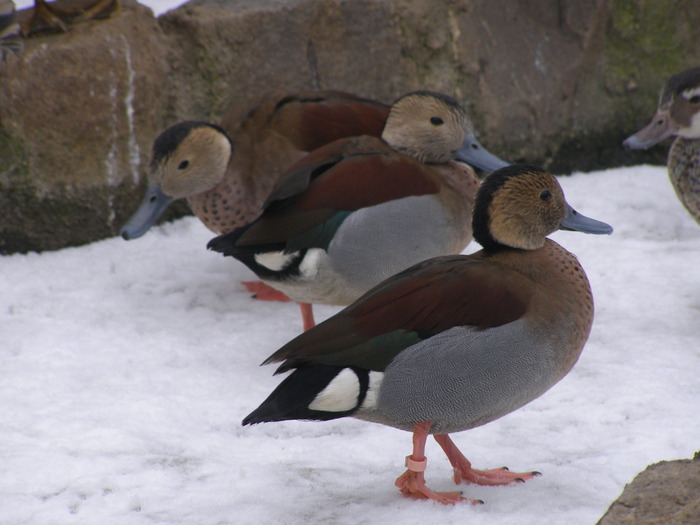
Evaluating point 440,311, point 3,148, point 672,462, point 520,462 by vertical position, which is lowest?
point 520,462

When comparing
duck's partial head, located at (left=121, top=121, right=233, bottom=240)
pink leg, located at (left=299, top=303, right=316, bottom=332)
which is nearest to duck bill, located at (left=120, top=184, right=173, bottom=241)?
duck's partial head, located at (left=121, top=121, right=233, bottom=240)

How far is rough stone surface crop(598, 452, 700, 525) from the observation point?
2045mm

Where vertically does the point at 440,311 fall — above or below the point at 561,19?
below

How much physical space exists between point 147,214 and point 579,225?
7.67ft

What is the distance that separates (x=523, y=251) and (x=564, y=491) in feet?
2.53

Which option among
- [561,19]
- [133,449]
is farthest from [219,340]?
[561,19]

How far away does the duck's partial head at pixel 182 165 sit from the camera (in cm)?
452

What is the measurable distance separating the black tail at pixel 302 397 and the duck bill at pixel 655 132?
2.76 meters

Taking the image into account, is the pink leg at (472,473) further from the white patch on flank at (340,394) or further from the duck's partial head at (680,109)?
the duck's partial head at (680,109)

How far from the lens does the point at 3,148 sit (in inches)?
189

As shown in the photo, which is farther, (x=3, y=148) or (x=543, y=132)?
(x=543, y=132)

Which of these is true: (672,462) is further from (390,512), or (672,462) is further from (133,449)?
(133,449)

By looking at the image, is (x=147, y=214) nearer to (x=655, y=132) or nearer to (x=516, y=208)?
(x=516, y=208)

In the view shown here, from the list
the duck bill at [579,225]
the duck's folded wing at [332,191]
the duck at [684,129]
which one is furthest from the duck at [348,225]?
the duck at [684,129]
